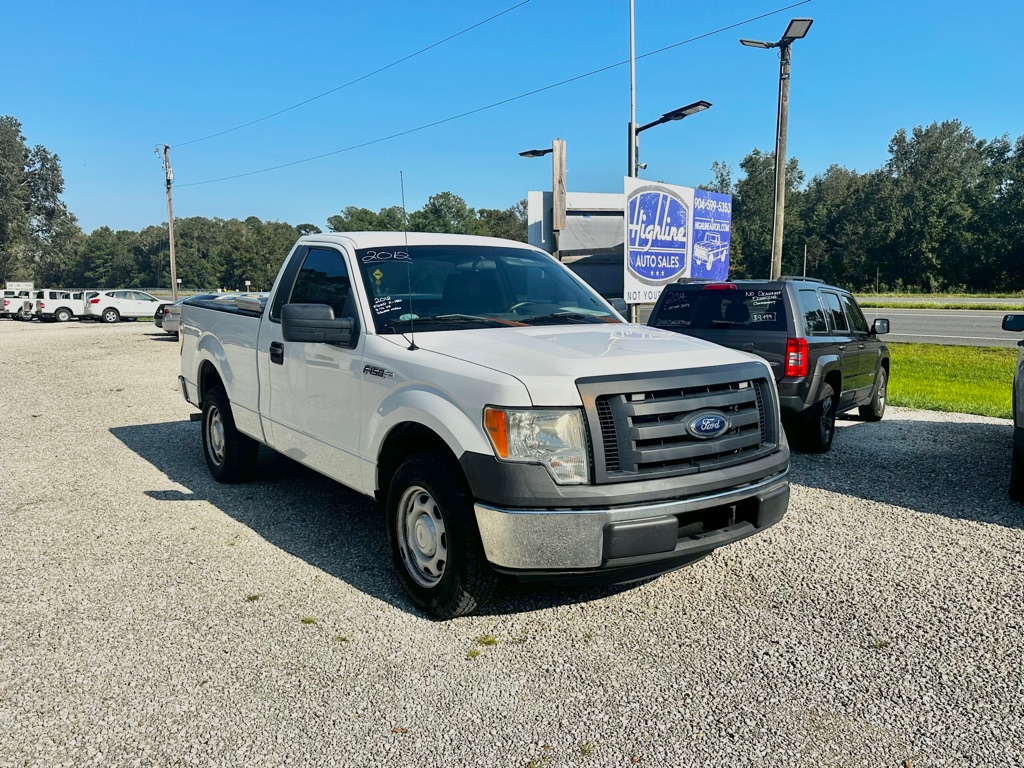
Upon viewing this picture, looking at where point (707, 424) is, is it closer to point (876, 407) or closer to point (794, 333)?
point (794, 333)

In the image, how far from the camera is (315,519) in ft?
18.2

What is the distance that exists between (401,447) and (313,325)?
2.78ft

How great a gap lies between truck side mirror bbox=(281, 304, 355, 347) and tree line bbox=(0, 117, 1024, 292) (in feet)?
129

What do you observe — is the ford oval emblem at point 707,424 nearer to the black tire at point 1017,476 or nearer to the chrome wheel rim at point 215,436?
the black tire at point 1017,476

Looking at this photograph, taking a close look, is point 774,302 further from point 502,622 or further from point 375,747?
point 375,747

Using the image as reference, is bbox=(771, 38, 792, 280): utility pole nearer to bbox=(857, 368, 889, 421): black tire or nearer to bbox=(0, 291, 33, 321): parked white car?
bbox=(857, 368, 889, 421): black tire

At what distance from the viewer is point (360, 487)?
4469mm

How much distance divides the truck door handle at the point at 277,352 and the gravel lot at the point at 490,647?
3.81 feet

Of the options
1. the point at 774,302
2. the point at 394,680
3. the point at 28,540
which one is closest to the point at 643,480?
the point at 394,680

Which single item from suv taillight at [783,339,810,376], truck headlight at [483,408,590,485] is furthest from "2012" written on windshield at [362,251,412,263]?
suv taillight at [783,339,810,376]

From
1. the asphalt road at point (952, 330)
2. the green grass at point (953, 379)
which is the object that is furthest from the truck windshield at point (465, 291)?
the asphalt road at point (952, 330)

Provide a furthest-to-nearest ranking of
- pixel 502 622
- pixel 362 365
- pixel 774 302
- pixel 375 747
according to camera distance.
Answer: pixel 774 302 < pixel 362 365 < pixel 502 622 < pixel 375 747

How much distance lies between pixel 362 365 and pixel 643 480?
1.77 metres

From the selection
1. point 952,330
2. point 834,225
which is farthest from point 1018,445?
point 834,225
